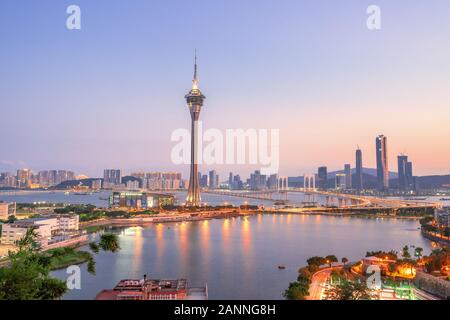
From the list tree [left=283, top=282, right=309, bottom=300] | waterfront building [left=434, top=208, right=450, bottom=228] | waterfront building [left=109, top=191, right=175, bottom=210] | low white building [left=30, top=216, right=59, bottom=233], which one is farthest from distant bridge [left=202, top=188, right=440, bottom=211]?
tree [left=283, top=282, right=309, bottom=300]

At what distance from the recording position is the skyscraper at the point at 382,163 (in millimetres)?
37844

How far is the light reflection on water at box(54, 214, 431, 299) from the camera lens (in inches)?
177

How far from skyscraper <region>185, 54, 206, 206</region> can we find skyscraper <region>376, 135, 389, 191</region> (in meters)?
26.2

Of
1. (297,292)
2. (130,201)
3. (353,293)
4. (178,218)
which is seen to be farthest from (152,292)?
(130,201)

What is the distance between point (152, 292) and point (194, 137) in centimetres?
1397

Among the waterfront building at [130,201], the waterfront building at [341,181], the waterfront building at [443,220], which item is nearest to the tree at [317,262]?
the waterfront building at [443,220]

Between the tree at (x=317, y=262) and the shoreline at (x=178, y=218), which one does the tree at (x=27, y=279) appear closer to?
the tree at (x=317, y=262)

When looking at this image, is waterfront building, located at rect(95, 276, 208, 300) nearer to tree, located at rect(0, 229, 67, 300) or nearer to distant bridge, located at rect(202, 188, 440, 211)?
tree, located at rect(0, 229, 67, 300)

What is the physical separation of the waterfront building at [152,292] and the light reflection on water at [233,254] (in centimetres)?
31

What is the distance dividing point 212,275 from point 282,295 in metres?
1.29

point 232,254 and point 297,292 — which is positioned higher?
point 297,292

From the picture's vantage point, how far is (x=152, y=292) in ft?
12.0

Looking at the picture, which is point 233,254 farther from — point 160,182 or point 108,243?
point 160,182
